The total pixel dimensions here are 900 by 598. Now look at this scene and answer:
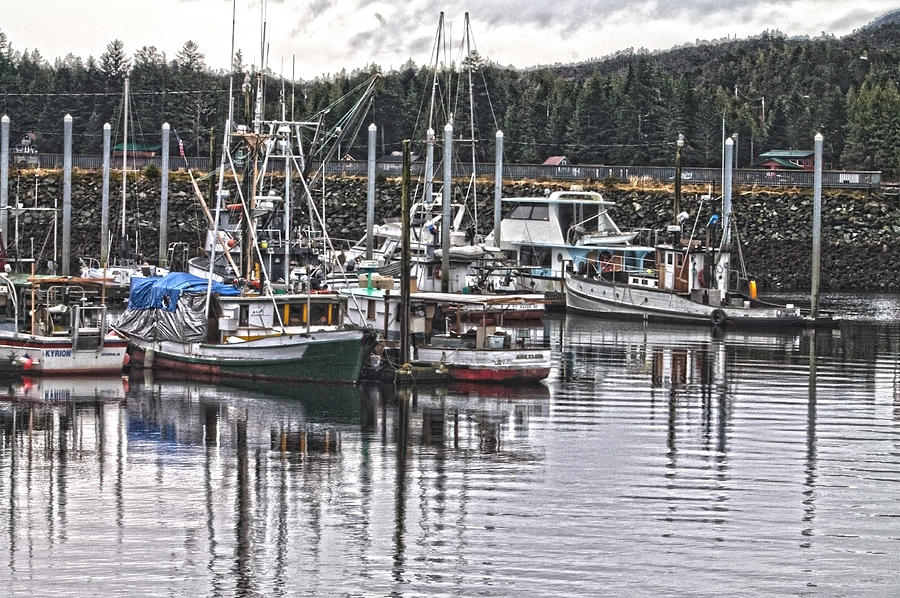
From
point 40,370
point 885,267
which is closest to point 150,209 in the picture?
point 885,267

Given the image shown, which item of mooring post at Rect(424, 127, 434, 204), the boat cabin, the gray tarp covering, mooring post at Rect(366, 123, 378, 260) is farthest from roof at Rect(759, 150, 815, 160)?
the gray tarp covering

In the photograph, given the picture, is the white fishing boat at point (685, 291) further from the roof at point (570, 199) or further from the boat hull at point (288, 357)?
the boat hull at point (288, 357)

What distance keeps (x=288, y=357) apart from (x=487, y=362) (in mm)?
5351

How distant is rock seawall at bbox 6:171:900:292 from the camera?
8419cm

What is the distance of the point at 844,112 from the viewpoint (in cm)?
11838

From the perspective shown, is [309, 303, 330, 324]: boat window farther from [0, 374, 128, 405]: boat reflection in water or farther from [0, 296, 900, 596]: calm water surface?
[0, 374, 128, 405]: boat reflection in water

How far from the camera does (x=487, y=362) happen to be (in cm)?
4216

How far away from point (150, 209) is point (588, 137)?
38923 mm

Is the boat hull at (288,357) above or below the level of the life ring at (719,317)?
below

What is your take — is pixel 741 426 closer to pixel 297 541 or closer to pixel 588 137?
pixel 297 541

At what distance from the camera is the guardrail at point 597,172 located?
93.0m

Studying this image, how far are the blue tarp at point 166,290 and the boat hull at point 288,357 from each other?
166cm

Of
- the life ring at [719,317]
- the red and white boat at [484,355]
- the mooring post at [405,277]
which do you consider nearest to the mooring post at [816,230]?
the life ring at [719,317]

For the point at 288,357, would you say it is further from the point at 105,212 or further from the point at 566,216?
the point at 566,216
